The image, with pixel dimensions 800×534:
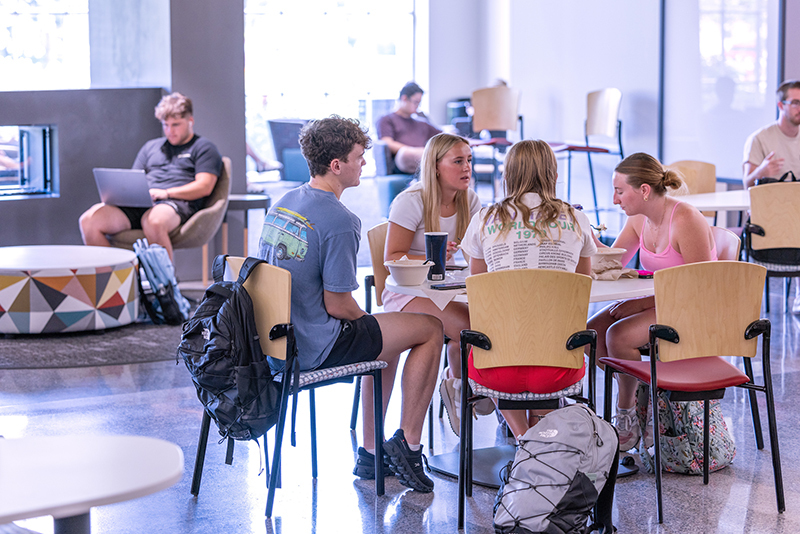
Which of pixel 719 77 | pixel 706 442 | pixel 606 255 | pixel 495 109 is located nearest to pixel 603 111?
pixel 719 77

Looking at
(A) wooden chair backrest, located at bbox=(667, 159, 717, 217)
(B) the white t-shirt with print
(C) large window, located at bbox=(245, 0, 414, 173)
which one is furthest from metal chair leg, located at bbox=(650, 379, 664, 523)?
(C) large window, located at bbox=(245, 0, 414, 173)

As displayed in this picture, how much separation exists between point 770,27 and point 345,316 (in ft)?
17.6

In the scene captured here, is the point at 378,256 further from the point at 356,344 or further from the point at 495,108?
the point at 495,108

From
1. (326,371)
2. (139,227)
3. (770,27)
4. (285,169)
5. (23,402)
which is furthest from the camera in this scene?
(285,169)

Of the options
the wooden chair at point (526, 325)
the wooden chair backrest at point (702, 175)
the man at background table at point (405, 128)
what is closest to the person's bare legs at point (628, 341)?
the wooden chair at point (526, 325)

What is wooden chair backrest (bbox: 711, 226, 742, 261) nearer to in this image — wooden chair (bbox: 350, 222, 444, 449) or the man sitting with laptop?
wooden chair (bbox: 350, 222, 444, 449)

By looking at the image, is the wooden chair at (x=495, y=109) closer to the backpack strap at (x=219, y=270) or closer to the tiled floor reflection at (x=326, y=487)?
the tiled floor reflection at (x=326, y=487)

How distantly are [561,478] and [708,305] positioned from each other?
0.71 m

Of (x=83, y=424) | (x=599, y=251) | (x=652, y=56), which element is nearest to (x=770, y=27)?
(x=652, y=56)

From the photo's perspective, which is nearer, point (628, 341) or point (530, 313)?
point (530, 313)

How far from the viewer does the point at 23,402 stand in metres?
3.95

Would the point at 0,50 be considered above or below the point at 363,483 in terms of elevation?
above

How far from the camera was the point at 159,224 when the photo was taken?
5.71 m

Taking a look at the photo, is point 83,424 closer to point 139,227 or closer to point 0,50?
point 139,227
